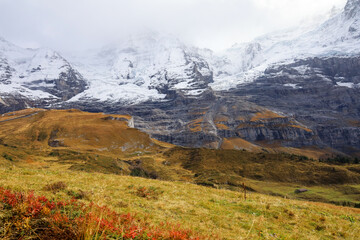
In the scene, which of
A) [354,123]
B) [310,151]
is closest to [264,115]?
[310,151]

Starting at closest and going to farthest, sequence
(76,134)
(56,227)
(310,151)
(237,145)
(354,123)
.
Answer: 1. (56,227)
2. (76,134)
3. (310,151)
4. (237,145)
5. (354,123)

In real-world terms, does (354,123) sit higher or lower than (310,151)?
higher

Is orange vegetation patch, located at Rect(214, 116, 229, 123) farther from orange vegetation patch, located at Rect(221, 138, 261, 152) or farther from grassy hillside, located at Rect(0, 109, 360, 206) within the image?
grassy hillside, located at Rect(0, 109, 360, 206)

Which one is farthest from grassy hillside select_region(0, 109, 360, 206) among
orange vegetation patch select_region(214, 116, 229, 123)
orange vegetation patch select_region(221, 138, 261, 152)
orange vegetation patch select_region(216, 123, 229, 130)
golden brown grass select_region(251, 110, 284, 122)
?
golden brown grass select_region(251, 110, 284, 122)

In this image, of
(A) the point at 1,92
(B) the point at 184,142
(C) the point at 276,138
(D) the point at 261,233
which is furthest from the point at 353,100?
(A) the point at 1,92

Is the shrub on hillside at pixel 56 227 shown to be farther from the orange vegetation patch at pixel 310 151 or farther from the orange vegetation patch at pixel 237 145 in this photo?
the orange vegetation patch at pixel 310 151

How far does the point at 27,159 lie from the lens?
38.7m

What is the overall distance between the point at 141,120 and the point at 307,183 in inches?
5788


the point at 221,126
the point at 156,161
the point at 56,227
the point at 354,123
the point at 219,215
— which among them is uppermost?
the point at 56,227

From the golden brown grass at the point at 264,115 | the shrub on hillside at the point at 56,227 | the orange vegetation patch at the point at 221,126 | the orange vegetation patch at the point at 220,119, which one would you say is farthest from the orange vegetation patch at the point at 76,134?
the golden brown grass at the point at 264,115

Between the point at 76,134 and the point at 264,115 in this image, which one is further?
the point at 264,115

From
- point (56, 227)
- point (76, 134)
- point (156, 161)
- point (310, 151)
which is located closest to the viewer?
point (56, 227)

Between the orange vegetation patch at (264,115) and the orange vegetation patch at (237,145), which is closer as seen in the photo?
the orange vegetation patch at (237,145)

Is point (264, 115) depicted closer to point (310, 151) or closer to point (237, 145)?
point (310, 151)
